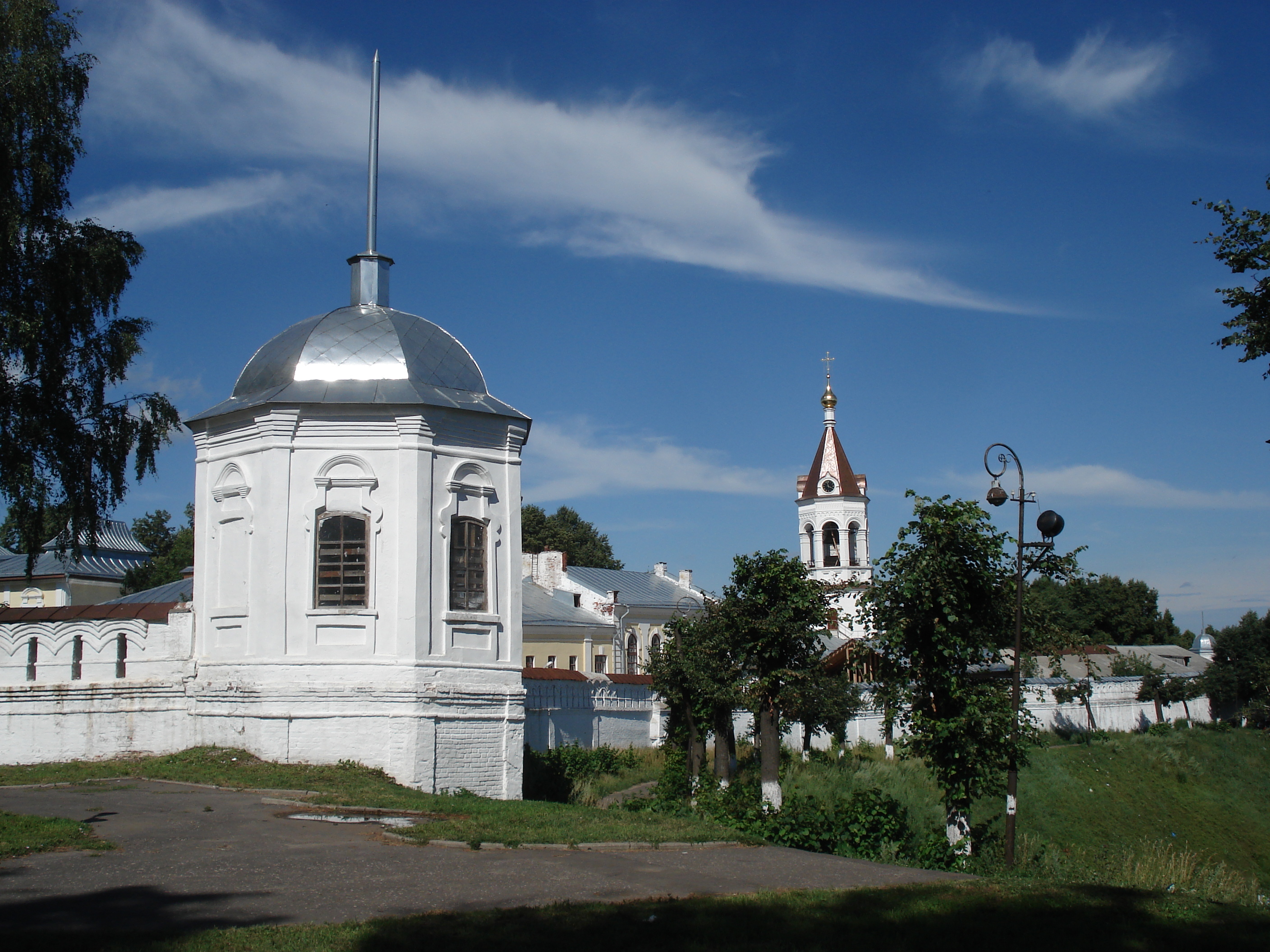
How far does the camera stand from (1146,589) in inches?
3113

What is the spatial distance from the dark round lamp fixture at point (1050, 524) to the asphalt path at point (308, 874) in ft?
17.0

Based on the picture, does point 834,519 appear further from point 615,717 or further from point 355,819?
point 355,819

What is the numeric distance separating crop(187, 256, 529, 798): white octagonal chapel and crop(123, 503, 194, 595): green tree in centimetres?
2854

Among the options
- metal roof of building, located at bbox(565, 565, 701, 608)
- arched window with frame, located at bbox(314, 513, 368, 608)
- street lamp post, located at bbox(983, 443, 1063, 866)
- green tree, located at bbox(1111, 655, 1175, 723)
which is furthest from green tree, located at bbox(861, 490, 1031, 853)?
green tree, located at bbox(1111, 655, 1175, 723)

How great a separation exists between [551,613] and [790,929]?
130ft

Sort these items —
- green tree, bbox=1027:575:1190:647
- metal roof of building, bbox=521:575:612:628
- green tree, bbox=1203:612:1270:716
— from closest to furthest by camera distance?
metal roof of building, bbox=521:575:612:628 < green tree, bbox=1203:612:1270:716 < green tree, bbox=1027:575:1190:647

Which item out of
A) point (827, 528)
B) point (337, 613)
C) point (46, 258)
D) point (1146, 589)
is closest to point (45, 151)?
point (46, 258)

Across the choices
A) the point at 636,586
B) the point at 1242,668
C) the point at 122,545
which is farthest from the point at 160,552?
the point at 1242,668

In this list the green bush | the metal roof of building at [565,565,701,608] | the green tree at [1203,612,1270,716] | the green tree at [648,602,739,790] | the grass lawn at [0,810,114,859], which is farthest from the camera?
the green tree at [1203,612,1270,716]

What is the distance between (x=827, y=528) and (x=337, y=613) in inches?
1789

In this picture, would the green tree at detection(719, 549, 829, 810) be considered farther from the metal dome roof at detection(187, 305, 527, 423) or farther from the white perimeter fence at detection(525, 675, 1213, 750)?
the metal dome roof at detection(187, 305, 527, 423)

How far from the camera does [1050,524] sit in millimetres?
13664

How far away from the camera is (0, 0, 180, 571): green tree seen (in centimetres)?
1523

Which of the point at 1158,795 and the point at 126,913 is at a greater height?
the point at 126,913
